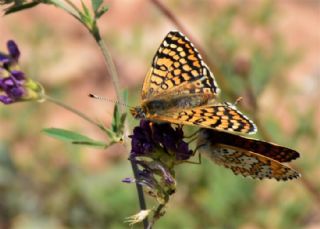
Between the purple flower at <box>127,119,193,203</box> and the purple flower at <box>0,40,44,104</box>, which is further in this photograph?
the purple flower at <box>0,40,44,104</box>

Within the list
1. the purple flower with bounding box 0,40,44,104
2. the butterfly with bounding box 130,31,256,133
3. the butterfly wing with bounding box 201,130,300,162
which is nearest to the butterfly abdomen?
the butterfly with bounding box 130,31,256,133

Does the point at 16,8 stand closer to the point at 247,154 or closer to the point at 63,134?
the point at 63,134

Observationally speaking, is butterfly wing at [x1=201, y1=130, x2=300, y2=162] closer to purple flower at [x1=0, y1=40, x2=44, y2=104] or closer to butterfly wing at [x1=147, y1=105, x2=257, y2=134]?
butterfly wing at [x1=147, y1=105, x2=257, y2=134]

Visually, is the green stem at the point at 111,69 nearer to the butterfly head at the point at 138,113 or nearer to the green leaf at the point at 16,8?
the butterfly head at the point at 138,113

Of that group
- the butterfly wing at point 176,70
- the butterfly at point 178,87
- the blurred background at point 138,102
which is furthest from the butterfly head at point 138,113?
the blurred background at point 138,102

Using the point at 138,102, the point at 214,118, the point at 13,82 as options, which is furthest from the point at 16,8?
the point at 138,102

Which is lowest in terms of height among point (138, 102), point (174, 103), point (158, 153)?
point (138, 102)
